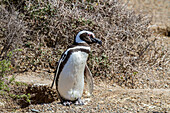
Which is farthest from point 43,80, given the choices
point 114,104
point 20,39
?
point 114,104

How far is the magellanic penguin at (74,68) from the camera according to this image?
4.44m

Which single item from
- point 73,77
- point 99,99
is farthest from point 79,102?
point 73,77

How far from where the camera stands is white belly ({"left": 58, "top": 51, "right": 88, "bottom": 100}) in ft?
14.6

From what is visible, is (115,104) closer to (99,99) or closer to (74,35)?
(99,99)

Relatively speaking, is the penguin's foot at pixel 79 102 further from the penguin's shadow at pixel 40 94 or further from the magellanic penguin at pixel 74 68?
the penguin's shadow at pixel 40 94

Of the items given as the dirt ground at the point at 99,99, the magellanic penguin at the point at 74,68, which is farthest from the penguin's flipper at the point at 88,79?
the magellanic penguin at the point at 74,68

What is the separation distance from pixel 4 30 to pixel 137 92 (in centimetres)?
310

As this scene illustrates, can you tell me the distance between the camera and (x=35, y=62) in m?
6.15

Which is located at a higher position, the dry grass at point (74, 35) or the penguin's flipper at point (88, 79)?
the dry grass at point (74, 35)

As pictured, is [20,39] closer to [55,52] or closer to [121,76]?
[55,52]

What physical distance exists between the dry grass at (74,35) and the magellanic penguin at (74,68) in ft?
4.64

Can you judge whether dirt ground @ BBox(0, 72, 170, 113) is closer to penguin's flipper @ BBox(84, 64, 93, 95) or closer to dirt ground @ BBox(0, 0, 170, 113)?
dirt ground @ BBox(0, 0, 170, 113)

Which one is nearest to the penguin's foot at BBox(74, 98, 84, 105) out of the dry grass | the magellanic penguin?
the magellanic penguin

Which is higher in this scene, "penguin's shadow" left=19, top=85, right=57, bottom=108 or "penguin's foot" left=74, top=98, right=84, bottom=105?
"penguin's foot" left=74, top=98, right=84, bottom=105
